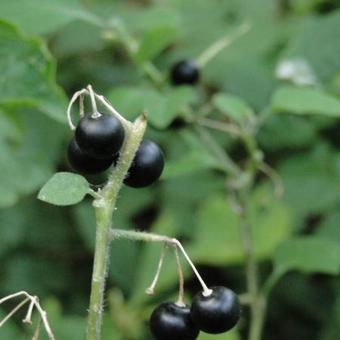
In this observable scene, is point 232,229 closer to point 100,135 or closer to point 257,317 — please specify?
point 257,317

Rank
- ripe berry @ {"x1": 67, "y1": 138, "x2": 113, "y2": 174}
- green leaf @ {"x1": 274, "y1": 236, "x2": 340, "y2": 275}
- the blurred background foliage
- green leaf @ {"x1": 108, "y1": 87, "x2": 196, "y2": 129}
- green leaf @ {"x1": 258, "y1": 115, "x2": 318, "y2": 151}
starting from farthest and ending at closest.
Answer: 1. green leaf @ {"x1": 258, "y1": 115, "x2": 318, "y2": 151}
2. the blurred background foliage
3. green leaf @ {"x1": 274, "y1": 236, "x2": 340, "y2": 275}
4. green leaf @ {"x1": 108, "y1": 87, "x2": 196, "y2": 129}
5. ripe berry @ {"x1": 67, "y1": 138, "x2": 113, "y2": 174}

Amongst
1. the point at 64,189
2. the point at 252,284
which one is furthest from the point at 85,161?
the point at 252,284

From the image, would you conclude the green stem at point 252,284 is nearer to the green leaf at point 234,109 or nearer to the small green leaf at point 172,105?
the green leaf at point 234,109

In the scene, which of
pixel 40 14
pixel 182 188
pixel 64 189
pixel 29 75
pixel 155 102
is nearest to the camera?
pixel 64 189

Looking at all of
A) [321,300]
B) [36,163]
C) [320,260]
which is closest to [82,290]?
[36,163]

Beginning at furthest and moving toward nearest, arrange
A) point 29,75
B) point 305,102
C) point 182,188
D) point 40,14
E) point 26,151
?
point 182,188, point 26,151, point 40,14, point 305,102, point 29,75

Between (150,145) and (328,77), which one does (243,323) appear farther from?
(150,145)

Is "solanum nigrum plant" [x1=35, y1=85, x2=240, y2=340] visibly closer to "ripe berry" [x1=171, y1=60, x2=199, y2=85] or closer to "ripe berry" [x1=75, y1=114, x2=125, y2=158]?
"ripe berry" [x1=75, y1=114, x2=125, y2=158]

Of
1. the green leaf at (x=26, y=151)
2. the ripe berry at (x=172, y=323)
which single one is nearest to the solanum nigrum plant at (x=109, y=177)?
the ripe berry at (x=172, y=323)

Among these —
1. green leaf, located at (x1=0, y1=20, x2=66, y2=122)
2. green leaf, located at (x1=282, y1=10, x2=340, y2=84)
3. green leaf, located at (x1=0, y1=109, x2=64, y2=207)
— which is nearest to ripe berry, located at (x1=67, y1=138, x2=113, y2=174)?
green leaf, located at (x1=0, y1=20, x2=66, y2=122)
